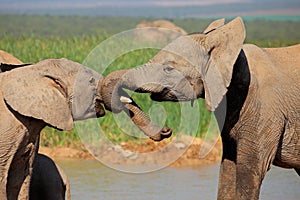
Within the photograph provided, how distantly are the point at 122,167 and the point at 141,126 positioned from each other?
3705 mm

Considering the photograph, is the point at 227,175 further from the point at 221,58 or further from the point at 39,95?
the point at 39,95

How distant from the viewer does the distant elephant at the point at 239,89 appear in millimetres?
7434

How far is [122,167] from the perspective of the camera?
426 inches

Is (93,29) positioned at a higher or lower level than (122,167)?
lower

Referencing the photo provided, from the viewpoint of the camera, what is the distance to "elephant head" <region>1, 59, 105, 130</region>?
6754mm

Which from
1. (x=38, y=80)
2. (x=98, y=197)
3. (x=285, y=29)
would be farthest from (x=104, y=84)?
(x=285, y=29)

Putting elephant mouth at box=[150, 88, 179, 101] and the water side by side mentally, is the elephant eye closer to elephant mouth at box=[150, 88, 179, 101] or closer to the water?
elephant mouth at box=[150, 88, 179, 101]

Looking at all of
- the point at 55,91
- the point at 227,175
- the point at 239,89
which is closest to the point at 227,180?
the point at 227,175

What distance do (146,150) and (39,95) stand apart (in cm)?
481

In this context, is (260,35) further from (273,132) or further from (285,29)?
(273,132)

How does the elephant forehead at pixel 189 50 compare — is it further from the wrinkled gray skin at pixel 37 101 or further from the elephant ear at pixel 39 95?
the elephant ear at pixel 39 95

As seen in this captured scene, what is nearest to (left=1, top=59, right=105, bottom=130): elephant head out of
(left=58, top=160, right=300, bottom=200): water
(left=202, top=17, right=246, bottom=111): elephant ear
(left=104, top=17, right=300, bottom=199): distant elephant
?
(left=104, top=17, right=300, bottom=199): distant elephant

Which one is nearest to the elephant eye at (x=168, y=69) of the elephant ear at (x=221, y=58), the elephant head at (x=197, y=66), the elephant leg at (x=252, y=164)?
the elephant head at (x=197, y=66)

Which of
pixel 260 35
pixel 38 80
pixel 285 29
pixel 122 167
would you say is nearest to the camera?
pixel 38 80
